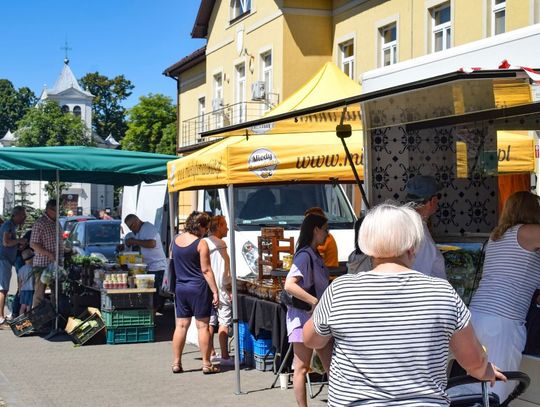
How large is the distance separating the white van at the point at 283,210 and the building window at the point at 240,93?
16724 millimetres

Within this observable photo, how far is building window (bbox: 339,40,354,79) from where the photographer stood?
2552cm

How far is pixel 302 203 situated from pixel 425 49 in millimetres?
9843

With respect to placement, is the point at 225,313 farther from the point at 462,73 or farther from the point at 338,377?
the point at 338,377

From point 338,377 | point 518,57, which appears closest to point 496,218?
point 518,57

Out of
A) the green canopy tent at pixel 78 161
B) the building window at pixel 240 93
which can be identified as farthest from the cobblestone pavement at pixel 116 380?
the building window at pixel 240 93

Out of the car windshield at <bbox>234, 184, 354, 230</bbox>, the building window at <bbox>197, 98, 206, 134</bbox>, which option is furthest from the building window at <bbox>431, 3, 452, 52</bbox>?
the building window at <bbox>197, 98, 206, 134</bbox>

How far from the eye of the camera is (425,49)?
2128 cm

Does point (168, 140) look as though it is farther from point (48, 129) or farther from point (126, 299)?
point (126, 299)

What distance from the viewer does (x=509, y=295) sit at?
5.02 meters

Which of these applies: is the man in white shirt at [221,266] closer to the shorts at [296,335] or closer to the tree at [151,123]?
the shorts at [296,335]

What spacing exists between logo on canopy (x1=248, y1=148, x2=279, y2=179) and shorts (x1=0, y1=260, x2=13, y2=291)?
687 centimetres

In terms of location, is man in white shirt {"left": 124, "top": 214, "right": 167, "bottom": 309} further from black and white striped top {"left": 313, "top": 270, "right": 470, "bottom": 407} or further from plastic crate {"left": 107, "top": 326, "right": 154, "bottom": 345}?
black and white striped top {"left": 313, "top": 270, "right": 470, "bottom": 407}

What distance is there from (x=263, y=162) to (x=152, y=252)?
517 cm

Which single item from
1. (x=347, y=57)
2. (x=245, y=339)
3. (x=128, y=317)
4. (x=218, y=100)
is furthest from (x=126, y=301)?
(x=218, y=100)
